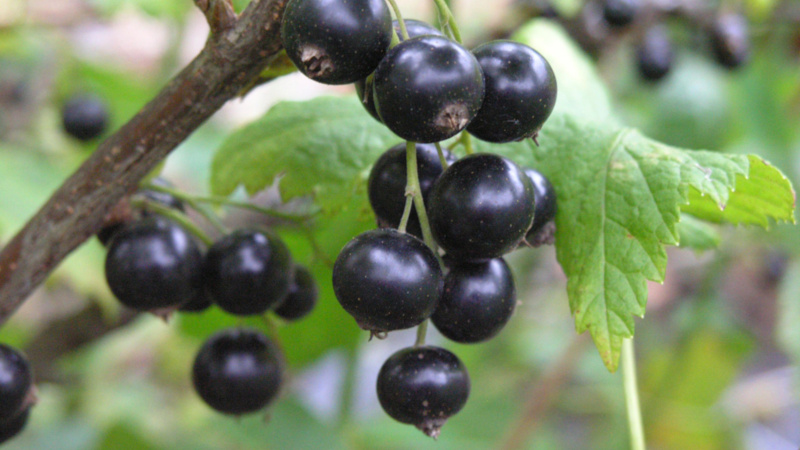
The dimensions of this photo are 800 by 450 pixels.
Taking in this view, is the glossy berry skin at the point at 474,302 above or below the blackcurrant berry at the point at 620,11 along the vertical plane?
above

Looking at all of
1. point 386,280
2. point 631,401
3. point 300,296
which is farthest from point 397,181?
Result: point 631,401

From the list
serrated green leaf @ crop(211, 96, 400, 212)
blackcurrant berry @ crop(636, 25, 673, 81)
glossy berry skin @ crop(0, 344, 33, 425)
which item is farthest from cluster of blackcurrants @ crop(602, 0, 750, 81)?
glossy berry skin @ crop(0, 344, 33, 425)

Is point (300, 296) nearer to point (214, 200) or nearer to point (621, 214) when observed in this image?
point (214, 200)

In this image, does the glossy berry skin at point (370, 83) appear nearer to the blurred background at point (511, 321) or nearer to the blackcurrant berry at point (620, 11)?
the blurred background at point (511, 321)

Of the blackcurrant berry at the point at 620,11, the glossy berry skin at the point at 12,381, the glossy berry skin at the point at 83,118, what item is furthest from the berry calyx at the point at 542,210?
the glossy berry skin at the point at 83,118

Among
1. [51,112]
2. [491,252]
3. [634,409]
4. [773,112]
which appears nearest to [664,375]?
[773,112]

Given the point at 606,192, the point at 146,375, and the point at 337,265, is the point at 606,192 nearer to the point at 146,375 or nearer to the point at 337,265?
the point at 337,265
